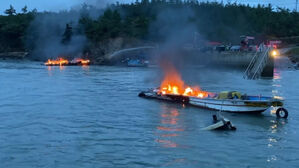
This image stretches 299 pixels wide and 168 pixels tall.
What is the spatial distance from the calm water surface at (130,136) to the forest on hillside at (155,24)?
2353 inches

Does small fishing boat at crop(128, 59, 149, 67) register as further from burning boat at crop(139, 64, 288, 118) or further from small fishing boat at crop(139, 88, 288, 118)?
small fishing boat at crop(139, 88, 288, 118)

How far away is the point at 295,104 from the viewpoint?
39.4 metres

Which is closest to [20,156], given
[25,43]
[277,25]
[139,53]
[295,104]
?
[295,104]

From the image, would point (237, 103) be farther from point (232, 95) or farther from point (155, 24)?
point (155, 24)

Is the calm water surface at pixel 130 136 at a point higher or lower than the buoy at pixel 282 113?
lower

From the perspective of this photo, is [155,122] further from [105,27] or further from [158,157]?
[105,27]

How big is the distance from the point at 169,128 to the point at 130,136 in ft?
11.0

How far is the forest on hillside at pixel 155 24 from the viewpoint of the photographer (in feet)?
387

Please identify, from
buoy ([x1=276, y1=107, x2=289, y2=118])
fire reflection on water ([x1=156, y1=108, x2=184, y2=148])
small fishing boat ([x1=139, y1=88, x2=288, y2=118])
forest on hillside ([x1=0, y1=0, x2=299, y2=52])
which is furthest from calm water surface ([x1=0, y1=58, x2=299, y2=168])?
forest on hillside ([x1=0, y1=0, x2=299, y2=52])

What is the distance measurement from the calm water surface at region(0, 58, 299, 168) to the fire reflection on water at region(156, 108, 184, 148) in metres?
0.06

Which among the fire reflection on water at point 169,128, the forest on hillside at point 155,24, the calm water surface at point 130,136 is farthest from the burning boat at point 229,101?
the forest on hillside at point 155,24

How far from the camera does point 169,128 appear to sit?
28.7 meters

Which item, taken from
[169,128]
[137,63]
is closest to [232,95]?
[169,128]

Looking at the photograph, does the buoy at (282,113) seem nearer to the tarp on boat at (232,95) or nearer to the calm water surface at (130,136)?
the calm water surface at (130,136)
